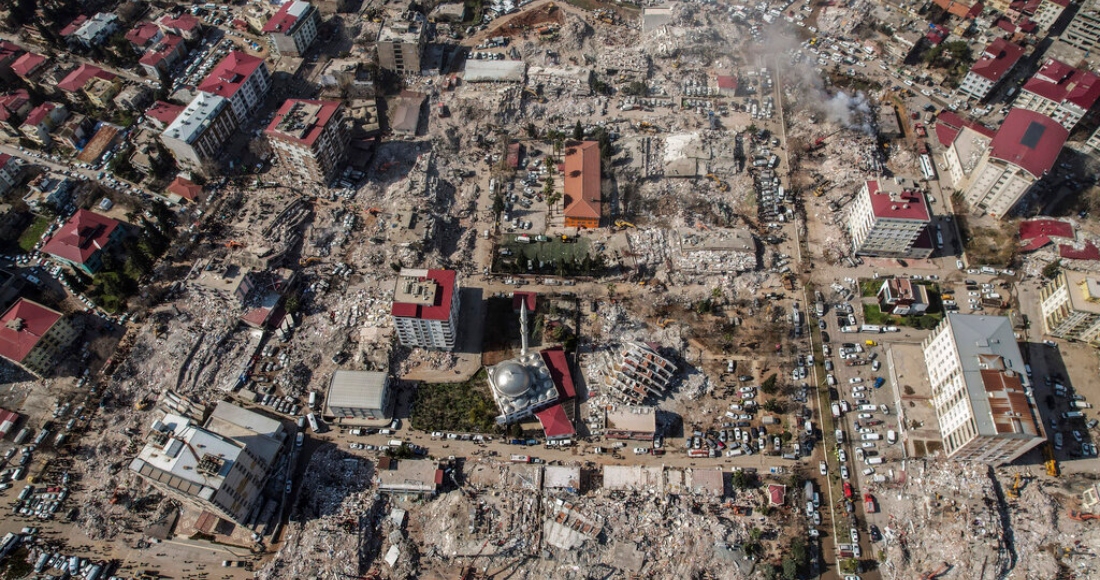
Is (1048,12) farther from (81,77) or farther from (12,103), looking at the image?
(12,103)

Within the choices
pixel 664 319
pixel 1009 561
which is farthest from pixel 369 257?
pixel 1009 561

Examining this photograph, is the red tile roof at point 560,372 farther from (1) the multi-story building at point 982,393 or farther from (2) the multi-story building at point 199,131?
(2) the multi-story building at point 199,131

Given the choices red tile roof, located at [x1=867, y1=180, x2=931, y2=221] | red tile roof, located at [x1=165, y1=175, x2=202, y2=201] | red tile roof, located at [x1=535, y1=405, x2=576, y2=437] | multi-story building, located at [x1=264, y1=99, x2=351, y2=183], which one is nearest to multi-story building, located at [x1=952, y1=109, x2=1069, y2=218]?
red tile roof, located at [x1=867, y1=180, x2=931, y2=221]

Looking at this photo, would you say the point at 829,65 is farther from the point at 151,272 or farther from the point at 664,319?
the point at 151,272

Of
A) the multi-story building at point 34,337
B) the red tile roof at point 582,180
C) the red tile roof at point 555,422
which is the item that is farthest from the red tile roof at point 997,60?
the multi-story building at point 34,337

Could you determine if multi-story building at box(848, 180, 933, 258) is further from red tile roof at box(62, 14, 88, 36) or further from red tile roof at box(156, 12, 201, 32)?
red tile roof at box(62, 14, 88, 36)

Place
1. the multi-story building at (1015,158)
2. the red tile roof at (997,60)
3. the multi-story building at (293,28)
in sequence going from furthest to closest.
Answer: the multi-story building at (293,28) < the red tile roof at (997,60) < the multi-story building at (1015,158)
